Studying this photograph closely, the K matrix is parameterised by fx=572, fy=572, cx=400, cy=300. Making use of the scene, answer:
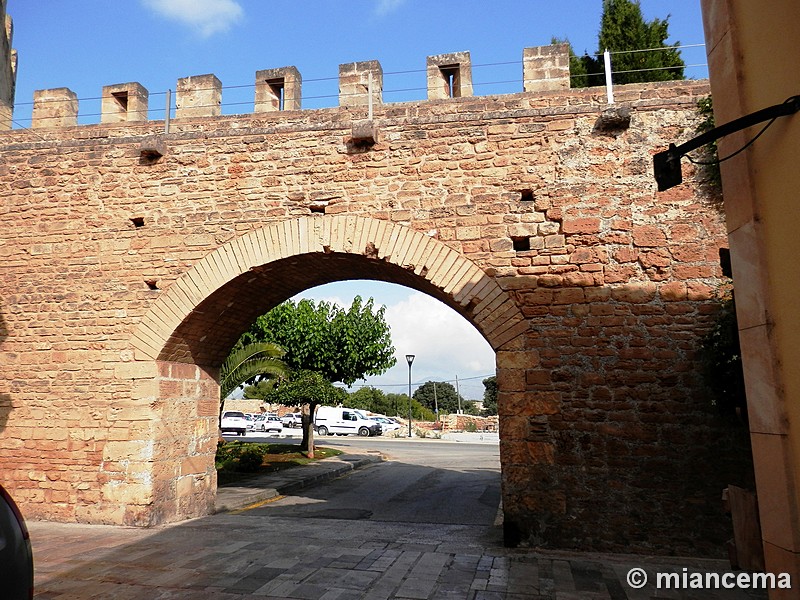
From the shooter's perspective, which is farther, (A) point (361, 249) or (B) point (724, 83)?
(A) point (361, 249)

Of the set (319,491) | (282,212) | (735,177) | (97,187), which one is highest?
(97,187)

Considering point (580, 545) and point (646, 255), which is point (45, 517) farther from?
point (646, 255)

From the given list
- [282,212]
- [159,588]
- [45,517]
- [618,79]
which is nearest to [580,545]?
[159,588]

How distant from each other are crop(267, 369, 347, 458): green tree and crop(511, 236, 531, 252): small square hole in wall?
10450 mm

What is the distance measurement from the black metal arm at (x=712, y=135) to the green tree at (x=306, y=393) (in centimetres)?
1322

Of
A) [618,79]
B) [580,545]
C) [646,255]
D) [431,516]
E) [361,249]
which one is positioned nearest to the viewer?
[580,545]

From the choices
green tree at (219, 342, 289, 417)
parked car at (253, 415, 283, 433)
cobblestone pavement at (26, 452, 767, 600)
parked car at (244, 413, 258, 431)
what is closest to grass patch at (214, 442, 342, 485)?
green tree at (219, 342, 289, 417)

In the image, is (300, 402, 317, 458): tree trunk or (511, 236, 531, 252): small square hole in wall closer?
(511, 236, 531, 252): small square hole in wall

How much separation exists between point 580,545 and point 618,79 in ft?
40.3

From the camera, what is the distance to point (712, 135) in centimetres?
262

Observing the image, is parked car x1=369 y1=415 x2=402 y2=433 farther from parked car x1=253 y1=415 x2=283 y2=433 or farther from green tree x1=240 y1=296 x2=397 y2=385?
green tree x1=240 y1=296 x2=397 y2=385

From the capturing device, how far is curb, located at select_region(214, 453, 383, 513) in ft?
27.6

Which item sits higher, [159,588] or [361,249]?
[361,249]

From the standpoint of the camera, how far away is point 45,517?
6.37 metres
